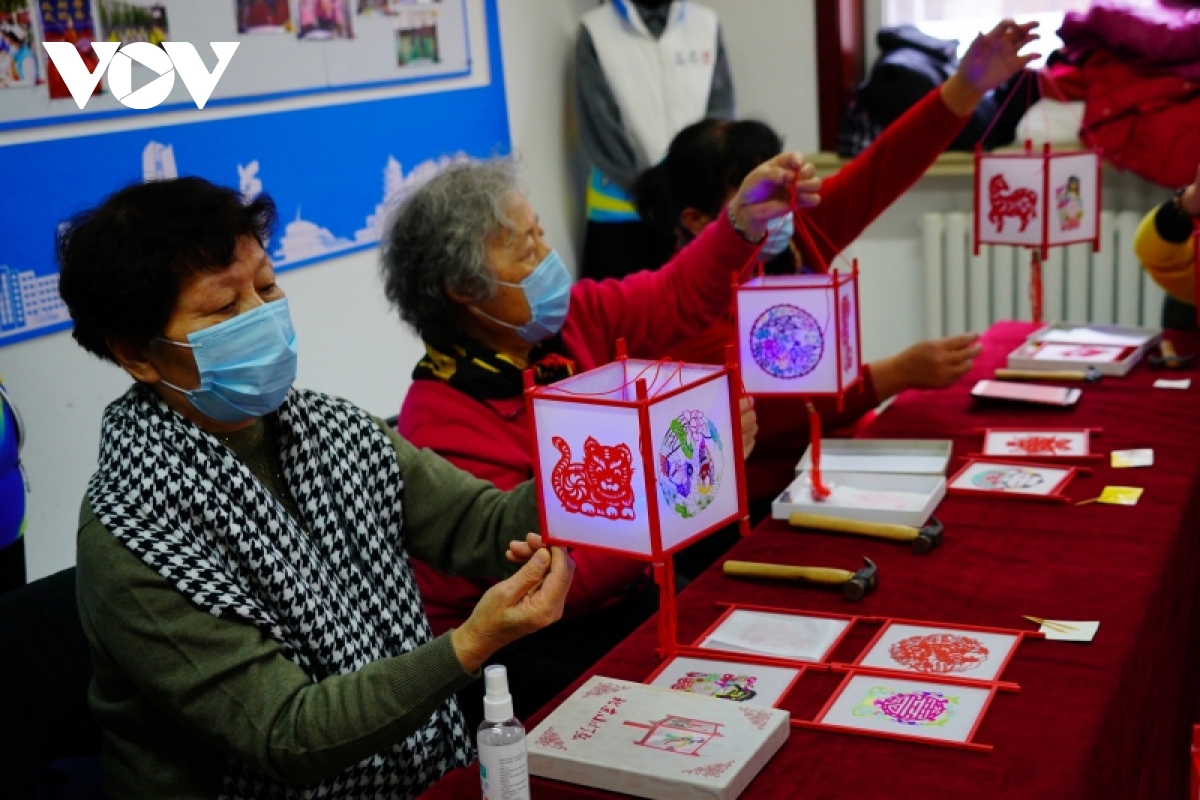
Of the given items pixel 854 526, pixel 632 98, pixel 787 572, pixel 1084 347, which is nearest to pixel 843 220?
pixel 1084 347

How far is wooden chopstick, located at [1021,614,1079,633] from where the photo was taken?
1.50 meters

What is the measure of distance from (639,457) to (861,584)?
1.57 ft

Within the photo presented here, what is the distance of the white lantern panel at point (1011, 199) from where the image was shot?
260 cm

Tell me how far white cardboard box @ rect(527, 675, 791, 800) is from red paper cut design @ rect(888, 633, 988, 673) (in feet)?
0.73

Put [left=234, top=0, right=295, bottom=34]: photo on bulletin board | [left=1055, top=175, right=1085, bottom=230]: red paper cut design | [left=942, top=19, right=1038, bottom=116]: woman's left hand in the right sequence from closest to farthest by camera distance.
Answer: [left=942, top=19, right=1038, bottom=116]: woman's left hand
[left=1055, top=175, right=1085, bottom=230]: red paper cut design
[left=234, top=0, right=295, bottom=34]: photo on bulletin board

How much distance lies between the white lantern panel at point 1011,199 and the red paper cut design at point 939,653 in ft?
4.45

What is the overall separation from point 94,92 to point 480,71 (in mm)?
1529

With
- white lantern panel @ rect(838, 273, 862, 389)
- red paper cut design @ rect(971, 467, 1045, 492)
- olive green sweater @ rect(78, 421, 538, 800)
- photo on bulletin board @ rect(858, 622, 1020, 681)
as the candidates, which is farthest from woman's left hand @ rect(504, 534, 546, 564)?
red paper cut design @ rect(971, 467, 1045, 492)

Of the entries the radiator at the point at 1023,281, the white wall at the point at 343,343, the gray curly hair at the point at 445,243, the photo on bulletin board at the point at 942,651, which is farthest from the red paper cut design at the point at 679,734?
the radiator at the point at 1023,281

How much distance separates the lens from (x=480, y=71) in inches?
158

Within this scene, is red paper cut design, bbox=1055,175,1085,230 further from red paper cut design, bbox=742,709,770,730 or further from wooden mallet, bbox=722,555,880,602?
red paper cut design, bbox=742,709,770,730

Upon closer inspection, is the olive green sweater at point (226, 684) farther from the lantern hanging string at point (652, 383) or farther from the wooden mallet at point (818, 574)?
the wooden mallet at point (818, 574)

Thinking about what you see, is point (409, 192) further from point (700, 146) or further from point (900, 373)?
point (900, 373)

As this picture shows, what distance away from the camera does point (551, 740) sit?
1322 millimetres
